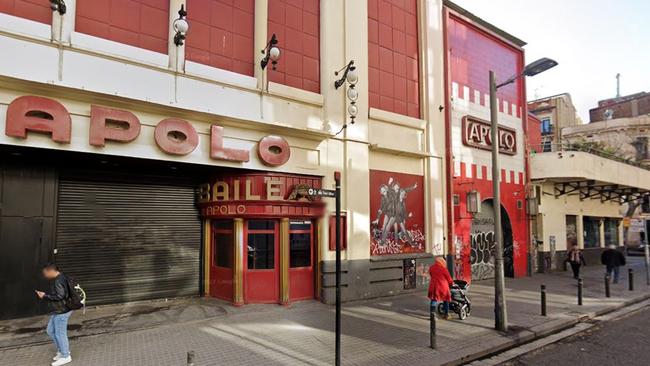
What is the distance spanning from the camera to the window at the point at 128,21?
852cm

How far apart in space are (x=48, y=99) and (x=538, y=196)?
1968 cm

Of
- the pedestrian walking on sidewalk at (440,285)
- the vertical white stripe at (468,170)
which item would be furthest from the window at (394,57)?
the pedestrian walking on sidewalk at (440,285)

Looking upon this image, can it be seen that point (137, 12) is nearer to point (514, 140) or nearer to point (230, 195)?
point (230, 195)

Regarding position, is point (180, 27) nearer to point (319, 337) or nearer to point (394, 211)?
point (319, 337)

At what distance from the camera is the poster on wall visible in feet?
41.1

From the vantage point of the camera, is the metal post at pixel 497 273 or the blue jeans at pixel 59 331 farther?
the metal post at pixel 497 273

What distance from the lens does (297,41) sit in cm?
1159

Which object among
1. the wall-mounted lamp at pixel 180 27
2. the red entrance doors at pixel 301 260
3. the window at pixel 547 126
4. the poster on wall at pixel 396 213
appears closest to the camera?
the wall-mounted lamp at pixel 180 27

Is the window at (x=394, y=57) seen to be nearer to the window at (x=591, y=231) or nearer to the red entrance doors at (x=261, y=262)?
the red entrance doors at (x=261, y=262)

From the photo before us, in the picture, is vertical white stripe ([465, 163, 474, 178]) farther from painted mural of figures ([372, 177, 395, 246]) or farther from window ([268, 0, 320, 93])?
window ([268, 0, 320, 93])

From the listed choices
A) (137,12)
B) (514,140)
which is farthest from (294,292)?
(514,140)

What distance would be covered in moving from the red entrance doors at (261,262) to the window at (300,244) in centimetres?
44

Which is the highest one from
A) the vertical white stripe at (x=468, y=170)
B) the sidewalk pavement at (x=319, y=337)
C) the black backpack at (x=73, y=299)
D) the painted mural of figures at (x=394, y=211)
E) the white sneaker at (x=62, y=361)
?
the vertical white stripe at (x=468, y=170)

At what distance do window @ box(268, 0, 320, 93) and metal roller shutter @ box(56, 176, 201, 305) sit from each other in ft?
14.4
